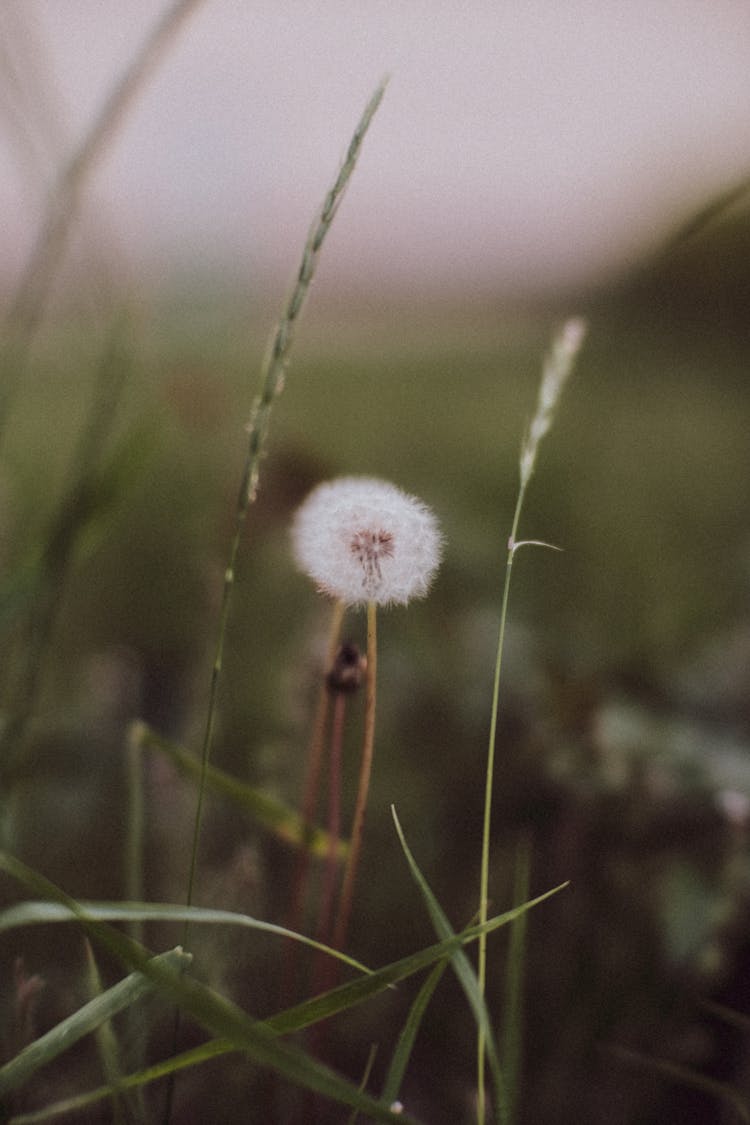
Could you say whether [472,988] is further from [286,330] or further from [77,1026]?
[286,330]

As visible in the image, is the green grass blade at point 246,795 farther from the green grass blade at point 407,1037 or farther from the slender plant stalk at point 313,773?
the green grass blade at point 407,1037

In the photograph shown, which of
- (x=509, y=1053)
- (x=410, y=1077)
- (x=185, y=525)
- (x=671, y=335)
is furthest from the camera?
(x=671, y=335)

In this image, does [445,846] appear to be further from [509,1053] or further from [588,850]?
[509,1053]

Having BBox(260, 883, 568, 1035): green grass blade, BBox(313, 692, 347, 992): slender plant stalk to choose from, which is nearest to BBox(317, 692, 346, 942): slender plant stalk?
BBox(313, 692, 347, 992): slender plant stalk

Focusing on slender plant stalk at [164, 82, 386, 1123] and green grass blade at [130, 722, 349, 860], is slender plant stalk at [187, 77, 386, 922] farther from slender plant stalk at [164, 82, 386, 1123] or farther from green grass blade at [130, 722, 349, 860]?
green grass blade at [130, 722, 349, 860]

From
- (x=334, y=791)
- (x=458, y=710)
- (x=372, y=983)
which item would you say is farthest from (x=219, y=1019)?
(x=458, y=710)

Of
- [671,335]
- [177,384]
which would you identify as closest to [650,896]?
[177,384]
